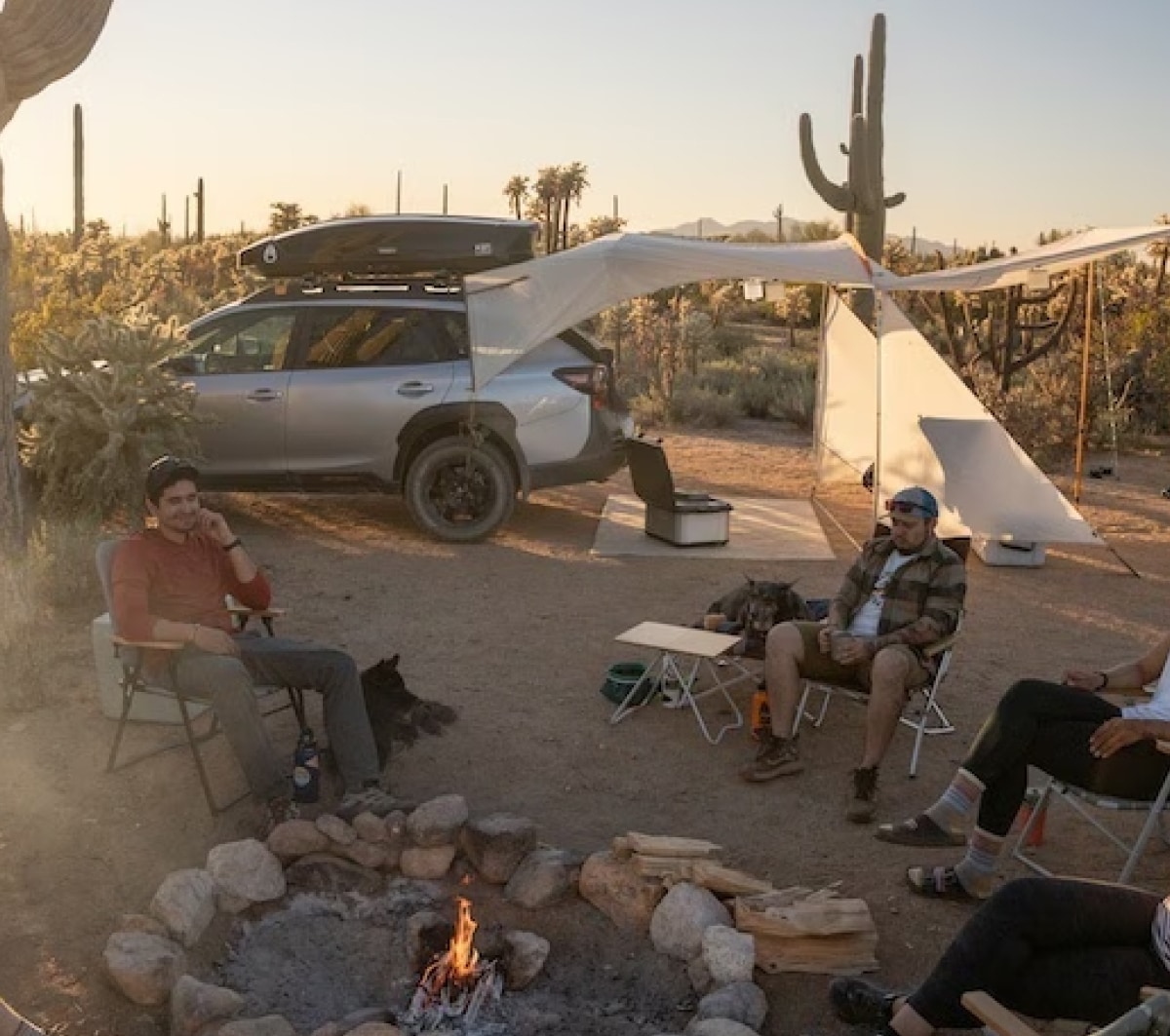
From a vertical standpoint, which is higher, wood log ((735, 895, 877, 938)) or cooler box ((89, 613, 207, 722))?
cooler box ((89, 613, 207, 722))

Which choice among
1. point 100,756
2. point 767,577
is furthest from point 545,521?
point 100,756

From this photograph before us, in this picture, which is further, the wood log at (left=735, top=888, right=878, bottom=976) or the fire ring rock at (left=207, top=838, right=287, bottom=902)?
the fire ring rock at (left=207, top=838, right=287, bottom=902)

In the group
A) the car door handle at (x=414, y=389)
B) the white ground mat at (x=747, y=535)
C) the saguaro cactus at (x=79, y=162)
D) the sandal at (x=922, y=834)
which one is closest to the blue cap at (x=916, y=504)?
the sandal at (x=922, y=834)

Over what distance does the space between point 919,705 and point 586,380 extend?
12.9 feet

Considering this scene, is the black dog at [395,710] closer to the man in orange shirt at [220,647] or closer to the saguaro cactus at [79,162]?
the man in orange shirt at [220,647]

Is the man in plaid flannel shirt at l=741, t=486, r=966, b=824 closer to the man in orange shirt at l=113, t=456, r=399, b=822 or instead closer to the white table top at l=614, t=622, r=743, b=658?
the white table top at l=614, t=622, r=743, b=658

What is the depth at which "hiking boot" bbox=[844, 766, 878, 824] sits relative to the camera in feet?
17.1

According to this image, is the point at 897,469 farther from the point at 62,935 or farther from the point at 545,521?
the point at 62,935

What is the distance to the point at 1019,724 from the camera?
4555mm

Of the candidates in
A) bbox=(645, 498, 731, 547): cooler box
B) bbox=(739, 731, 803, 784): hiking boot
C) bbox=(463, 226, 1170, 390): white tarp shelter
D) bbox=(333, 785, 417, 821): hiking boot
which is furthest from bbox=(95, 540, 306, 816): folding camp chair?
bbox=(645, 498, 731, 547): cooler box

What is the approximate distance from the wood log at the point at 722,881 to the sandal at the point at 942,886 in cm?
53

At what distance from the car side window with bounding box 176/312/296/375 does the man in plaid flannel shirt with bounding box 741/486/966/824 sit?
5266 mm

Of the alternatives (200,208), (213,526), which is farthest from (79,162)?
(213,526)

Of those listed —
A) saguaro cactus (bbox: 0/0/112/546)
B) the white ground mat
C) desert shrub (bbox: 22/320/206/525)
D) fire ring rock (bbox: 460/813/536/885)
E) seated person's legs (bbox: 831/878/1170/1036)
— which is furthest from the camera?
the white ground mat
